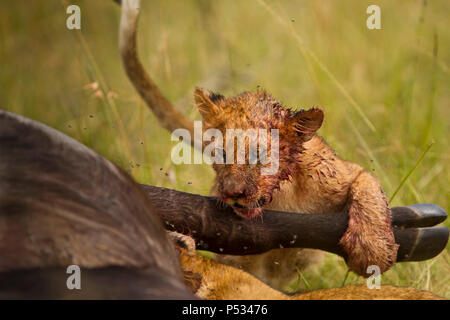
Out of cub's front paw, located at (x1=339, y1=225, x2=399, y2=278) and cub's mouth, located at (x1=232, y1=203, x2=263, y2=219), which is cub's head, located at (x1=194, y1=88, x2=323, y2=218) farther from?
cub's front paw, located at (x1=339, y1=225, x2=399, y2=278)

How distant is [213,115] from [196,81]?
3.47 m

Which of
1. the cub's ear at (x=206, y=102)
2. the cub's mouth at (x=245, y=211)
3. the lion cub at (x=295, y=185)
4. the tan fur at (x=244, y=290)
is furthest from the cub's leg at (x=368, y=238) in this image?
the cub's ear at (x=206, y=102)

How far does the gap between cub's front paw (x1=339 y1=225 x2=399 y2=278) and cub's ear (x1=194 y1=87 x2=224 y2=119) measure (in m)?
0.79

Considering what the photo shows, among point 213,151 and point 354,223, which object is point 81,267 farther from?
point 354,223

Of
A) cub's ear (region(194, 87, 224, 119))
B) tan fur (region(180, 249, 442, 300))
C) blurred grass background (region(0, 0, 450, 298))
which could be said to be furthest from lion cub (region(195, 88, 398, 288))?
blurred grass background (region(0, 0, 450, 298))

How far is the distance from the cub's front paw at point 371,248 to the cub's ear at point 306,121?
0.44 meters

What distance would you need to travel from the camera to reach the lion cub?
7.66 ft

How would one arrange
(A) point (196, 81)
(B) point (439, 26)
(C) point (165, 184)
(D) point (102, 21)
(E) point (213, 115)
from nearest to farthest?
(E) point (213, 115) → (C) point (165, 184) → (A) point (196, 81) → (B) point (439, 26) → (D) point (102, 21)

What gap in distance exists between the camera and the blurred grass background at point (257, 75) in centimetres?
416

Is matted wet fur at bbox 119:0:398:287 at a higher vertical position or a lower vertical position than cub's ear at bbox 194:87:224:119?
lower

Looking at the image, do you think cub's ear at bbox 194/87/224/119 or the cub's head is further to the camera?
cub's ear at bbox 194/87/224/119

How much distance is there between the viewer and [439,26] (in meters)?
6.56
